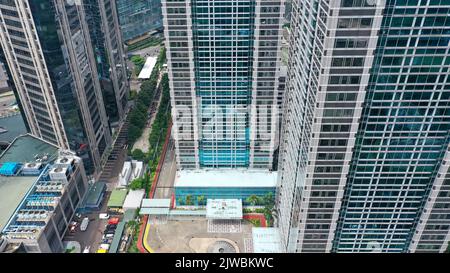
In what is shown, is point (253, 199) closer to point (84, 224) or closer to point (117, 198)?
point (117, 198)

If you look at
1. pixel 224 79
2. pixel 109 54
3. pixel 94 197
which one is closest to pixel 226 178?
pixel 224 79

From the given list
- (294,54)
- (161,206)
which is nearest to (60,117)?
(161,206)

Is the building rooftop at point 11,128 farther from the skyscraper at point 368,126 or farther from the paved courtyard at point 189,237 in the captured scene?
the skyscraper at point 368,126

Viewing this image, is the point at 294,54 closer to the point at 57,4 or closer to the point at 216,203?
the point at 216,203

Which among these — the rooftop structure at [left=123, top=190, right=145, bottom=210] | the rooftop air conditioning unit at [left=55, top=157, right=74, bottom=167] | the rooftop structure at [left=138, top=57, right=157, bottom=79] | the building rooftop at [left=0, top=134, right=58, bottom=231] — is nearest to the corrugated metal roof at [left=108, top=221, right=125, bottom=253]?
the rooftop structure at [left=123, top=190, right=145, bottom=210]

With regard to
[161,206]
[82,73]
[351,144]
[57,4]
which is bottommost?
[161,206]

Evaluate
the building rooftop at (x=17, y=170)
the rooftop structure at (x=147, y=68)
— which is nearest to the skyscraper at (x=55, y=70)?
the building rooftop at (x=17, y=170)
